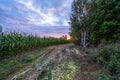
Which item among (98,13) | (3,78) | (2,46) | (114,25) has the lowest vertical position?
(3,78)

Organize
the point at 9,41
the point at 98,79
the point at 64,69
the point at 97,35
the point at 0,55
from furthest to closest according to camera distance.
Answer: the point at 97,35 → the point at 9,41 → the point at 0,55 → the point at 64,69 → the point at 98,79

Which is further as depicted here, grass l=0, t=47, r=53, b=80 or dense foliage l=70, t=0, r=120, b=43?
dense foliage l=70, t=0, r=120, b=43

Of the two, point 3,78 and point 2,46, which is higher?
point 2,46

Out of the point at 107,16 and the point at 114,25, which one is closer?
the point at 114,25

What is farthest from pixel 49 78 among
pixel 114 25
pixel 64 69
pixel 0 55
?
pixel 114 25

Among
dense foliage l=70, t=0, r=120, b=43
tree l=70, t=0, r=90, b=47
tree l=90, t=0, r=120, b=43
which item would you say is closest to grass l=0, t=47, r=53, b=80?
dense foliage l=70, t=0, r=120, b=43

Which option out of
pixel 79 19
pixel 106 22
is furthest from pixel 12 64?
pixel 79 19

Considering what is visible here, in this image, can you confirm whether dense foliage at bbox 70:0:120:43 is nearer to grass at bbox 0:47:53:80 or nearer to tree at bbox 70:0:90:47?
grass at bbox 0:47:53:80

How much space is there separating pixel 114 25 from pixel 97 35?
3220 mm

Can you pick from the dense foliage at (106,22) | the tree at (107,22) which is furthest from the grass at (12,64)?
the tree at (107,22)

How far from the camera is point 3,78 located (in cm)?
925

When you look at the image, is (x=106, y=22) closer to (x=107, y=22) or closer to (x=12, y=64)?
(x=107, y=22)

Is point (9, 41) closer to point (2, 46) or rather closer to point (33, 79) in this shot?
point (2, 46)

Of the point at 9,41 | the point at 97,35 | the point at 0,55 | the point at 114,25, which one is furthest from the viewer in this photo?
the point at 97,35
